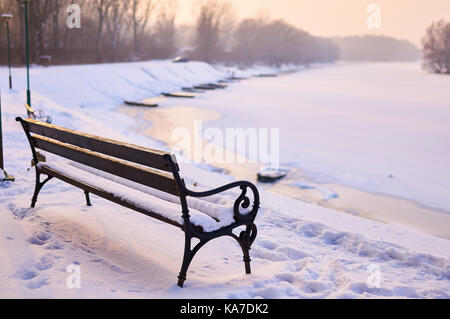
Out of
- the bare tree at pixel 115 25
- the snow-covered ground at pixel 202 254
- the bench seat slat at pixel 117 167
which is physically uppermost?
the bare tree at pixel 115 25

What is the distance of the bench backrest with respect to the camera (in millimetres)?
3248

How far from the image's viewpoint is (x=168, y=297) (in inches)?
123

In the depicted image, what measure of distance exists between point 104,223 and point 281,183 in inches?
184

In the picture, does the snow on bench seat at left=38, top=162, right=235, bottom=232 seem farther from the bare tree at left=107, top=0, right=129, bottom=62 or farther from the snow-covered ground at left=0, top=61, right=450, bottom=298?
the bare tree at left=107, top=0, right=129, bottom=62

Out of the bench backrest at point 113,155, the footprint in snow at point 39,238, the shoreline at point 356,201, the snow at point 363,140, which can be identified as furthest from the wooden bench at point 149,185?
the snow at point 363,140

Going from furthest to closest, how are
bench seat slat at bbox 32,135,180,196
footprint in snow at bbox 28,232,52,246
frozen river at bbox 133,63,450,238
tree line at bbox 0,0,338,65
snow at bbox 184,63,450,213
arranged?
tree line at bbox 0,0,338,65 → snow at bbox 184,63,450,213 → frozen river at bbox 133,63,450,238 → footprint in snow at bbox 28,232,52,246 → bench seat slat at bbox 32,135,180,196

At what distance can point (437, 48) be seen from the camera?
7694cm

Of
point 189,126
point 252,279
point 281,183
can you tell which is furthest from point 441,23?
point 252,279

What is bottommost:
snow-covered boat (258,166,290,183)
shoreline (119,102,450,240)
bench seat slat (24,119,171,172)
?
shoreline (119,102,450,240)

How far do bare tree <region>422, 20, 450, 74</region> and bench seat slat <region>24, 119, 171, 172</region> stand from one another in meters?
76.4

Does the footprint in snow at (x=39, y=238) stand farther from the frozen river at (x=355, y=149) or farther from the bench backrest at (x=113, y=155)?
the frozen river at (x=355, y=149)

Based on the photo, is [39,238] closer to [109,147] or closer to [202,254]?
[109,147]

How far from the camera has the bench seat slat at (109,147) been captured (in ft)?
10.5

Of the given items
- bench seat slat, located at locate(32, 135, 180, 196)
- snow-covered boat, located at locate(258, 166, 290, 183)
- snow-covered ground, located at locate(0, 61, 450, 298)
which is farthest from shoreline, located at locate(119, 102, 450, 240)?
bench seat slat, located at locate(32, 135, 180, 196)
